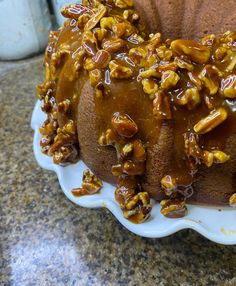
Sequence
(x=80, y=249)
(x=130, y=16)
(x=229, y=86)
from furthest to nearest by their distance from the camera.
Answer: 1. (x=80, y=249)
2. (x=130, y=16)
3. (x=229, y=86)

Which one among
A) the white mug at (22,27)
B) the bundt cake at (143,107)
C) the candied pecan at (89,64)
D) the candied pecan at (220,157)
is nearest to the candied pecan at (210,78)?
the bundt cake at (143,107)

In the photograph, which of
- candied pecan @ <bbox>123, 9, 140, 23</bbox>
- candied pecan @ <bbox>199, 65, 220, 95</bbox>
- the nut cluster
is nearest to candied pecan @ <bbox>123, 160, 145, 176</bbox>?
the nut cluster

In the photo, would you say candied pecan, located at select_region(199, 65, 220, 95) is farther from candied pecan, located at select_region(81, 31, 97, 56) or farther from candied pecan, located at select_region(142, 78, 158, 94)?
candied pecan, located at select_region(81, 31, 97, 56)

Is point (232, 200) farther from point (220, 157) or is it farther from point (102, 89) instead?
point (102, 89)

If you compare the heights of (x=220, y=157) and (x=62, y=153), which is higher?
(x=220, y=157)

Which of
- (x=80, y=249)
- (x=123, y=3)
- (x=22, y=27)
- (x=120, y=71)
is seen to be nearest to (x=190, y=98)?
(x=120, y=71)

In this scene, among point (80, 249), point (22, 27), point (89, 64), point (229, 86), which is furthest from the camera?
point (22, 27)

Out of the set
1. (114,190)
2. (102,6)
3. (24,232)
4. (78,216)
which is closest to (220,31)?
(102,6)
